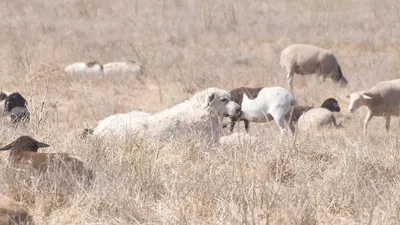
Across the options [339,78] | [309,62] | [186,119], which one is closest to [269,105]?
[186,119]

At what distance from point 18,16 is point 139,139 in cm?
2362

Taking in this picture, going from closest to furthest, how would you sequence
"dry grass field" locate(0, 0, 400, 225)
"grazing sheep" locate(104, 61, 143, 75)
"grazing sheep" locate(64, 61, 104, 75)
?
"dry grass field" locate(0, 0, 400, 225), "grazing sheep" locate(64, 61, 104, 75), "grazing sheep" locate(104, 61, 143, 75)

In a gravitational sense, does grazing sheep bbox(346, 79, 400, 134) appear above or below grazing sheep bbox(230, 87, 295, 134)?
below

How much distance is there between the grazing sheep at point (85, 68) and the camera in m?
20.8

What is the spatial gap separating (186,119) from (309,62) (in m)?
12.6

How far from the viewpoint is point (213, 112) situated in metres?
10.5

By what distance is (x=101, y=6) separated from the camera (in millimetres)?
34312

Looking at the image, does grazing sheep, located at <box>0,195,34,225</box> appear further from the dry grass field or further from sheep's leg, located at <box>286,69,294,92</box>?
sheep's leg, located at <box>286,69,294,92</box>

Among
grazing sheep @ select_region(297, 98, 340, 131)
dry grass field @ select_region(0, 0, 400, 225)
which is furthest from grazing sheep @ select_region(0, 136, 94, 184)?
grazing sheep @ select_region(297, 98, 340, 131)

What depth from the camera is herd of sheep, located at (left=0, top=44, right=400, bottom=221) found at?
6.15m

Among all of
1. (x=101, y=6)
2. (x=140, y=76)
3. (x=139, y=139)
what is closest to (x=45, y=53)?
(x=140, y=76)

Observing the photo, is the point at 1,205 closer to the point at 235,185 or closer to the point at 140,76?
the point at 235,185

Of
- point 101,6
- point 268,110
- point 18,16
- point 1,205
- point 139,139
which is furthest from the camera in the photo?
point 101,6

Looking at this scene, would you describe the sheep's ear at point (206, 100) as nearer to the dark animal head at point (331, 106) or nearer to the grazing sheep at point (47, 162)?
the grazing sheep at point (47, 162)
